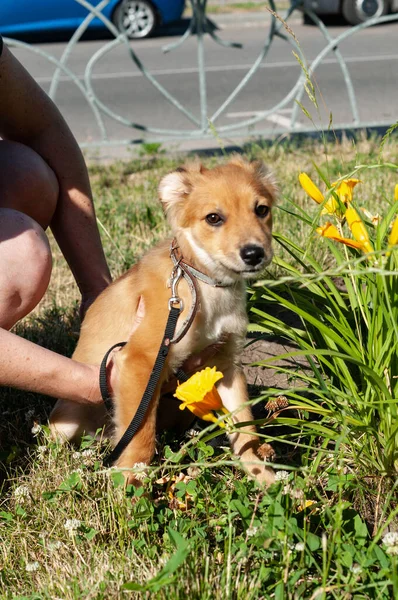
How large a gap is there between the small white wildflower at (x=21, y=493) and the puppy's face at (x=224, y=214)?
922 mm

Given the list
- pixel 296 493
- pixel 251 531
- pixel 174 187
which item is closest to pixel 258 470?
pixel 296 493

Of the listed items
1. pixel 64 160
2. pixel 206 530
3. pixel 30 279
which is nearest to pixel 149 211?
pixel 64 160

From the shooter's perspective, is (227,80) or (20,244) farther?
(227,80)

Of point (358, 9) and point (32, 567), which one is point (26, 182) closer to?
point (32, 567)

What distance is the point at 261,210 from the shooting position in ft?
8.39

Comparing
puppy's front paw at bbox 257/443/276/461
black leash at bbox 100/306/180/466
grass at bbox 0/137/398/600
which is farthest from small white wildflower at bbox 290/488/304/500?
black leash at bbox 100/306/180/466

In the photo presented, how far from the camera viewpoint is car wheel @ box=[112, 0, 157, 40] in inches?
550

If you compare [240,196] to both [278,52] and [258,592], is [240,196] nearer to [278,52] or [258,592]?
[258,592]

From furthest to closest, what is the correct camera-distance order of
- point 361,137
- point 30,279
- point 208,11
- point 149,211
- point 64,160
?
point 208,11, point 361,137, point 149,211, point 64,160, point 30,279

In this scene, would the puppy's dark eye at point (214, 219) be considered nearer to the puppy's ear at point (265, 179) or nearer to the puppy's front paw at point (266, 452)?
the puppy's ear at point (265, 179)

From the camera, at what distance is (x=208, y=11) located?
58.7ft

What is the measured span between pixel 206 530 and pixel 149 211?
2820 millimetres

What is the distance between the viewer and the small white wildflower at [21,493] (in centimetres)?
246

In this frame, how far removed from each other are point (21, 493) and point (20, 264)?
2.48 ft
